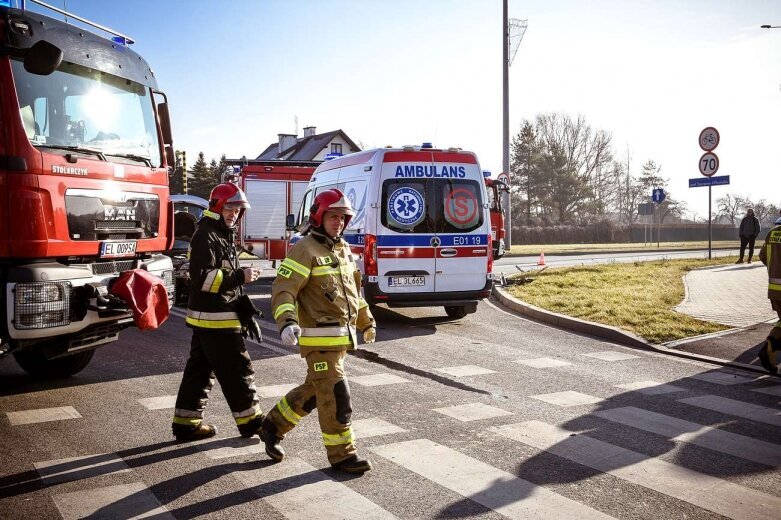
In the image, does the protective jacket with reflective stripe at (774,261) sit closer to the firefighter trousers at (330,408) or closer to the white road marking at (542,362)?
the white road marking at (542,362)

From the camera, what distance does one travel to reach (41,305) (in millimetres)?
5402

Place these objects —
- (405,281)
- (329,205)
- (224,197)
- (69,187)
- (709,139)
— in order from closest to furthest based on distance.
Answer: (329,205) → (224,197) → (69,187) → (405,281) → (709,139)

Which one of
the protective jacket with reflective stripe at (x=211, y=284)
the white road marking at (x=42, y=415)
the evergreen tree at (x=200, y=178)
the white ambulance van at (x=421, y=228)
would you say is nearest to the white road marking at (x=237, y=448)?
the protective jacket with reflective stripe at (x=211, y=284)

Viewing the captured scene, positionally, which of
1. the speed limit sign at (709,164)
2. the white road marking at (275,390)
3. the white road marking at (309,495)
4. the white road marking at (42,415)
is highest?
the speed limit sign at (709,164)

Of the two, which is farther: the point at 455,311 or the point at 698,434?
the point at 455,311

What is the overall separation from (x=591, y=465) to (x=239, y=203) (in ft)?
10.3

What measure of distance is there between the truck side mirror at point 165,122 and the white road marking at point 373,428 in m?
3.79

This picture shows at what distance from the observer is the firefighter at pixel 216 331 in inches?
206

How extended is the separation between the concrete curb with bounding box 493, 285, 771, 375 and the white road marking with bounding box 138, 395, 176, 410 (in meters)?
6.07

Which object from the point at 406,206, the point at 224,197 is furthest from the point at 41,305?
the point at 406,206

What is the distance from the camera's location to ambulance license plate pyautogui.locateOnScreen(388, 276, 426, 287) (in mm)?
10672

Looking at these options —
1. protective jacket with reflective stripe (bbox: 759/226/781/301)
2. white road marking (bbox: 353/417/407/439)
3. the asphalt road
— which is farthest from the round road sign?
white road marking (bbox: 353/417/407/439)

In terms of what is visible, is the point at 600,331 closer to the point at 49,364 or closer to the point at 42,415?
the point at 49,364

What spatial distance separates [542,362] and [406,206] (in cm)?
340
